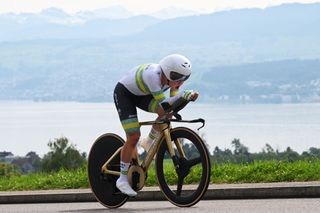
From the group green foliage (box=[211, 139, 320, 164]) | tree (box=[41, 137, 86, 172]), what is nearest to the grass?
green foliage (box=[211, 139, 320, 164])

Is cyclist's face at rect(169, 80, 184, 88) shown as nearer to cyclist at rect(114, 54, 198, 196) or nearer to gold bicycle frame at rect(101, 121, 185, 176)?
cyclist at rect(114, 54, 198, 196)

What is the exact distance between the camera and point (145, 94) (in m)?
8.21

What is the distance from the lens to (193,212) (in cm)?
756

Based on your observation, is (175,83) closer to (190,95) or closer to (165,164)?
(190,95)

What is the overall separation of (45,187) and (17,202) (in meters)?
1.03

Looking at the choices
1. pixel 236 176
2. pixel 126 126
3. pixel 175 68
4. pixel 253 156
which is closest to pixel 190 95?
pixel 175 68

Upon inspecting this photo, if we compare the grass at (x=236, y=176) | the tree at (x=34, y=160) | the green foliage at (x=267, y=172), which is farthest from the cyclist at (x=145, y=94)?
the tree at (x=34, y=160)

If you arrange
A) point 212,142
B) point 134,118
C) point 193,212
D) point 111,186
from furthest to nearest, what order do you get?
1. point 212,142
2. point 111,186
3. point 134,118
4. point 193,212

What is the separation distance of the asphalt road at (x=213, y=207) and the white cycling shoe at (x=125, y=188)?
0.16 m

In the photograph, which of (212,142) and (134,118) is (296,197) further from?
(212,142)

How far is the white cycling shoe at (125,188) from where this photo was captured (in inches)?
328

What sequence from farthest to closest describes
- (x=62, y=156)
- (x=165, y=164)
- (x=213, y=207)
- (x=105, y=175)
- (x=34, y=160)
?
1. (x=34, y=160)
2. (x=62, y=156)
3. (x=105, y=175)
4. (x=165, y=164)
5. (x=213, y=207)

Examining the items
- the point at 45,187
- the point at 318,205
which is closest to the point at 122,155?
the point at 318,205

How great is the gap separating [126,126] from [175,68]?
81 centimetres
